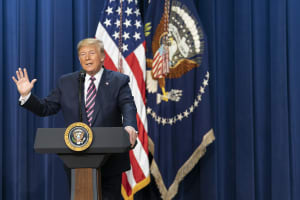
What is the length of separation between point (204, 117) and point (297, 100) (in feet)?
2.89

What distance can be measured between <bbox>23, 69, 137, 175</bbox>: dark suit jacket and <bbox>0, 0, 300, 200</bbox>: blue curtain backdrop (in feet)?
4.10

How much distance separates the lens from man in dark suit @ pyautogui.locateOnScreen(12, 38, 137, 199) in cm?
201

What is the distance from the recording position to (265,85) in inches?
128

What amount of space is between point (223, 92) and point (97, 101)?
1.75 metres

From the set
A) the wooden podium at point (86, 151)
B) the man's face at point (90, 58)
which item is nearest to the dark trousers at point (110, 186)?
the wooden podium at point (86, 151)

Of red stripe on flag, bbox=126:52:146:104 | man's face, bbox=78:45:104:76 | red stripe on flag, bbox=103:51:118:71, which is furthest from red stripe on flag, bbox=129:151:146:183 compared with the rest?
man's face, bbox=78:45:104:76

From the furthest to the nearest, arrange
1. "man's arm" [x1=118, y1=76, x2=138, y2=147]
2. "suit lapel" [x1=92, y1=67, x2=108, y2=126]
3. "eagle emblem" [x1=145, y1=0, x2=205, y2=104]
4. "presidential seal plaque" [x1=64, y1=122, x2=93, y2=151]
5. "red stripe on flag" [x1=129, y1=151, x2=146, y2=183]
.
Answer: "eagle emblem" [x1=145, y1=0, x2=205, y2=104] → "red stripe on flag" [x1=129, y1=151, x2=146, y2=183] → "suit lapel" [x1=92, y1=67, x2=108, y2=126] → "man's arm" [x1=118, y1=76, x2=138, y2=147] → "presidential seal plaque" [x1=64, y1=122, x2=93, y2=151]

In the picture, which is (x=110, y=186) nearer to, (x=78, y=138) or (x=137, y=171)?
(x=78, y=138)

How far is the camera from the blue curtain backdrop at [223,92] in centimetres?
314

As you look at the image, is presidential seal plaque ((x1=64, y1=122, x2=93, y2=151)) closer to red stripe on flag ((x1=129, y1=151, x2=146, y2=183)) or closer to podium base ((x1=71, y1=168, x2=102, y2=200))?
podium base ((x1=71, y1=168, x2=102, y2=200))

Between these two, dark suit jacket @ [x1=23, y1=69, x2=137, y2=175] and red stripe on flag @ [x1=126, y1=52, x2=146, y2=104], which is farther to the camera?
red stripe on flag @ [x1=126, y1=52, x2=146, y2=104]

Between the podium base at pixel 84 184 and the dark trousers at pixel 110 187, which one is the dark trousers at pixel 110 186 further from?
the podium base at pixel 84 184

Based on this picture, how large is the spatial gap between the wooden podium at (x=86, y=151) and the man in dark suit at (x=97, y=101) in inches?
12.0

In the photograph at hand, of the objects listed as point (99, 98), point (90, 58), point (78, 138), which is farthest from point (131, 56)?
point (78, 138)
